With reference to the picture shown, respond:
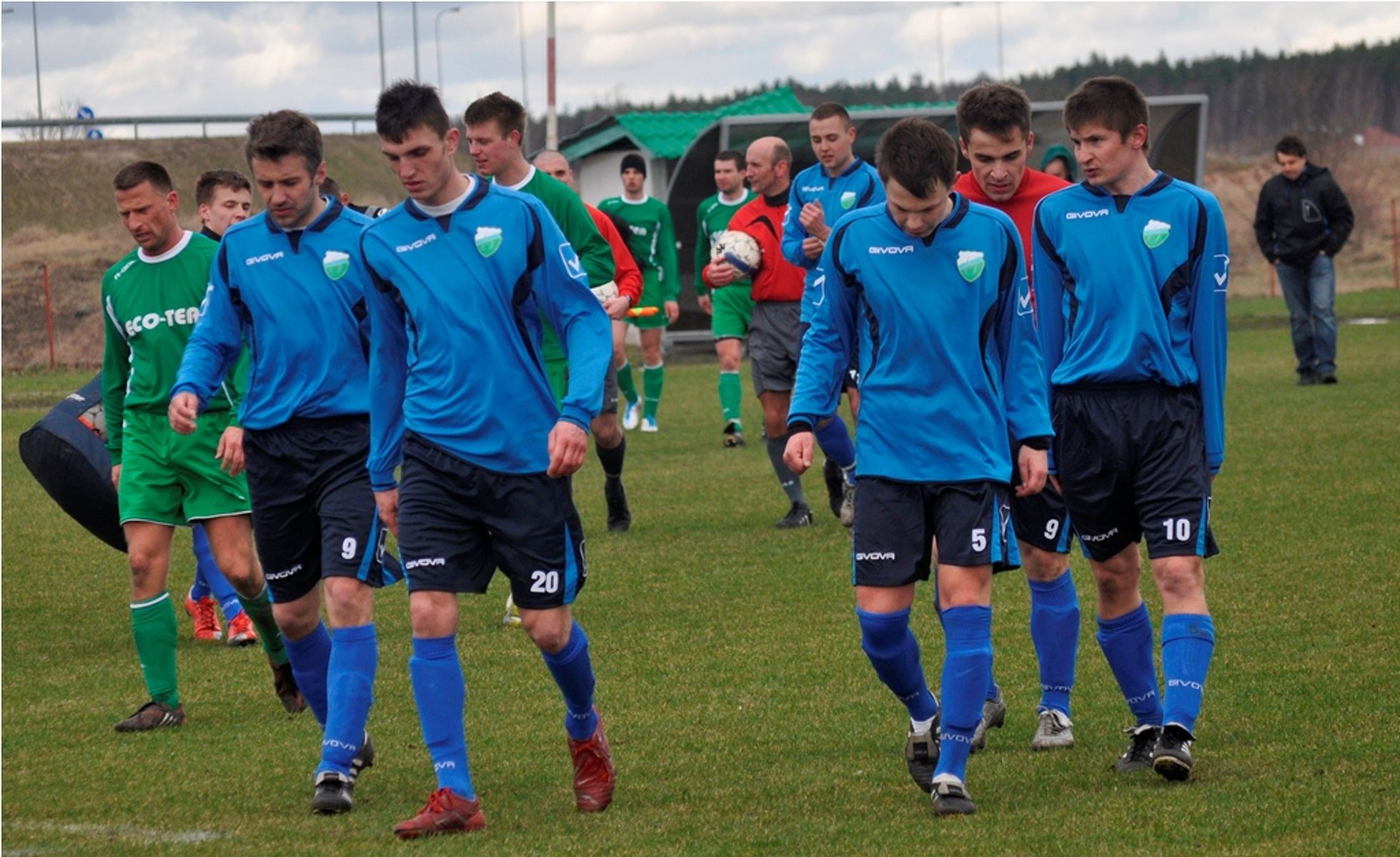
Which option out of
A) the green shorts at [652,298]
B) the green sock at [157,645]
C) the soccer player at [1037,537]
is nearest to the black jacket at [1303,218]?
the green shorts at [652,298]

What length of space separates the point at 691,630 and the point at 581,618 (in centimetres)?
74

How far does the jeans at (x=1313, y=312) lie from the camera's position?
18203 millimetres

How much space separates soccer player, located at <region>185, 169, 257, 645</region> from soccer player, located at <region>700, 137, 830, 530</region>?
3638 mm

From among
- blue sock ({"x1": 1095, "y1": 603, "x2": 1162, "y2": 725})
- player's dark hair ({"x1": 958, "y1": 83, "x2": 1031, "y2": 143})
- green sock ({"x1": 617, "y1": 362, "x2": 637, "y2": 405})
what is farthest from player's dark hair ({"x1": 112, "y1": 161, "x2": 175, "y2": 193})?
green sock ({"x1": 617, "y1": 362, "x2": 637, "y2": 405})

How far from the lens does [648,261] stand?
1750cm

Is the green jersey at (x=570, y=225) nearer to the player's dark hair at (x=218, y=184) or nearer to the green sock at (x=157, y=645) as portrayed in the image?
the player's dark hair at (x=218, y=184)

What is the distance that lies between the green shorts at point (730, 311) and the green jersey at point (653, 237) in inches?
96.0

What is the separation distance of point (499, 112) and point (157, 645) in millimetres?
2617

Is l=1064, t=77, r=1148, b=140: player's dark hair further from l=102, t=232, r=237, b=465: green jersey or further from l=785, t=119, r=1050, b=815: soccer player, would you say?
l=102, t=232, r=237, b=465: green jersey

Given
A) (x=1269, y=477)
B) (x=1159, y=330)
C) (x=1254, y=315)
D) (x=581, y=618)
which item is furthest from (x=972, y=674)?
(x=1254, y=315)

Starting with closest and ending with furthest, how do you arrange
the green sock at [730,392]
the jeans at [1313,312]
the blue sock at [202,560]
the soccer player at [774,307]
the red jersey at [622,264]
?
the blue sock at [202,560] → the red jersey at [622,264] → the soccer player at [774,307] → the green sock at [730,392] → the jeans at [1313,312]

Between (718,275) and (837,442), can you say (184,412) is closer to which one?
(718,275)

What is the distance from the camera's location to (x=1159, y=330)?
5.42m

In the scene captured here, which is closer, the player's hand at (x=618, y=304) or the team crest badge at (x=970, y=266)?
the team crest badge at (x=970, y=266)
